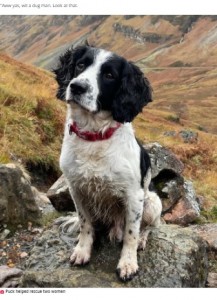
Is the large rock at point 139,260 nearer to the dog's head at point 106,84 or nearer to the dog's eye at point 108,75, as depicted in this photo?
the dog's head at point 106,84

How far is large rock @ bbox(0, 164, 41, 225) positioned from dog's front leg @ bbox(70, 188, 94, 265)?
1983mm

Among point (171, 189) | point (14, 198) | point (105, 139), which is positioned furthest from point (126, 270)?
point (171, 189)

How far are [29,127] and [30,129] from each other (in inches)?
3.9

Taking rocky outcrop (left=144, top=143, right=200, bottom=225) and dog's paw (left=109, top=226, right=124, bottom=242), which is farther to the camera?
rocky outcrop (left=144, top=143, right=200, bottom=225)


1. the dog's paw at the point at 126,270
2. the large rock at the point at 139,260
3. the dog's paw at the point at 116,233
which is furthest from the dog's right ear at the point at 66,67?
the dog's paw at the point at 126,270

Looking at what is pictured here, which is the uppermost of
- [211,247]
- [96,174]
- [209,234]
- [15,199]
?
[96,174]

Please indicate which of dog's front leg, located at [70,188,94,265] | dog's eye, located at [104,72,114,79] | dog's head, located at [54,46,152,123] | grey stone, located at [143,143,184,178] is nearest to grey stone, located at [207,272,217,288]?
dog's front leg, located at [70,188,94,265]

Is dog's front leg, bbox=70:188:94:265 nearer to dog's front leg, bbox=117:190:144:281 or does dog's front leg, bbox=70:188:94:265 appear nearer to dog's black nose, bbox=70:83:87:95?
dog's front leg, bbox=117:190:144:281

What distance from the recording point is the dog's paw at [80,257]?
620cm

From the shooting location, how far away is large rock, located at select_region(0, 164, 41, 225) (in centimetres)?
805

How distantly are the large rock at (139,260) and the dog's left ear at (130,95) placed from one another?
1653 mm

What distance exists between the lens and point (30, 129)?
12055 millimetres

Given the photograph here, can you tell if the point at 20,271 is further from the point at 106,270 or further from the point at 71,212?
the point at 71,212

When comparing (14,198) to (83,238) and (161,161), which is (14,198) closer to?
(83,238)
